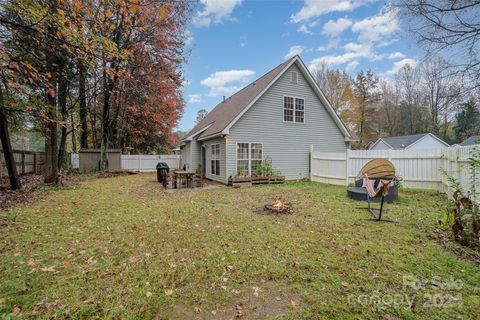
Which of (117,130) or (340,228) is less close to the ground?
(117,130)

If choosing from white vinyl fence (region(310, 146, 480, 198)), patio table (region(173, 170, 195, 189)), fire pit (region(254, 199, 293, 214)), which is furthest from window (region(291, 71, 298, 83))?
fire pit (region(254, 199, 293, 214))

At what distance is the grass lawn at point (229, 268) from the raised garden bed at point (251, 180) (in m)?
5.46

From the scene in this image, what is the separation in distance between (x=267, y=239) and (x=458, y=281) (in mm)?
2625

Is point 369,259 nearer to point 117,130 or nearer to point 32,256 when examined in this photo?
point 32,256

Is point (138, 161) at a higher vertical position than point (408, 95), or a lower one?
lower

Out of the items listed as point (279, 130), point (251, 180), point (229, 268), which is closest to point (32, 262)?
point (229, 268)

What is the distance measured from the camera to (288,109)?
42.2ft

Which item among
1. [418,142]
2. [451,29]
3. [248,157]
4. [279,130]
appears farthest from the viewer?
[418,142]

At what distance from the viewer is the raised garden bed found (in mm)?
11203

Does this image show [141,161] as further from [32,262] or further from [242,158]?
[32,262]

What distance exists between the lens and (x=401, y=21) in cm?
689

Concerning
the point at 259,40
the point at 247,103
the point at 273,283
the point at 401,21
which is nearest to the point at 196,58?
the point at 259,40

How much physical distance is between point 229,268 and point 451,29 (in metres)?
8.63

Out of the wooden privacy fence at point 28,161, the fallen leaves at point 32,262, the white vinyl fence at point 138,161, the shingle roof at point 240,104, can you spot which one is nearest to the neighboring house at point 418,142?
A: the shingle roof at point 240,104
